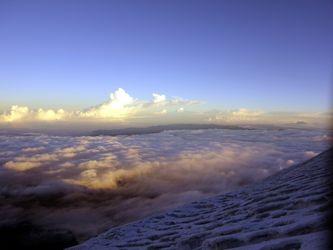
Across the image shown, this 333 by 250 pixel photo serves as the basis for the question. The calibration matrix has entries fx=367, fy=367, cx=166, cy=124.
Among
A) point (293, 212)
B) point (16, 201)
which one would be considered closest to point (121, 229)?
point (293, 212)

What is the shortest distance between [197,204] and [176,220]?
104 inches

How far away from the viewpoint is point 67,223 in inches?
4633

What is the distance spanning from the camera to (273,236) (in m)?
5.17

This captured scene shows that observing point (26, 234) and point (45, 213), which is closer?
point (26, 234)

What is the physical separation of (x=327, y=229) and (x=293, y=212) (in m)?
1.97

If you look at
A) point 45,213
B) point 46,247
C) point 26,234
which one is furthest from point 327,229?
point 45,213

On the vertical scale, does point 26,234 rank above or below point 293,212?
below

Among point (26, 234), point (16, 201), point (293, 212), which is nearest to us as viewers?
point (293, 212)

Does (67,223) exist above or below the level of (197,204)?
below

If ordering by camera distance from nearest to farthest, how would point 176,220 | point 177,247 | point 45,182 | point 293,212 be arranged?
point 293,212 → point 177,247 → point 176,220 → point 45,182

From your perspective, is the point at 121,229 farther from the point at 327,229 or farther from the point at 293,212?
the point at 327,229

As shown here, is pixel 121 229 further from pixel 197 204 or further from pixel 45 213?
pixel 45 213

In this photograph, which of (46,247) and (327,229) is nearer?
(327,229)

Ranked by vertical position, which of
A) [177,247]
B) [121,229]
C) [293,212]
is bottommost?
[121,229]
